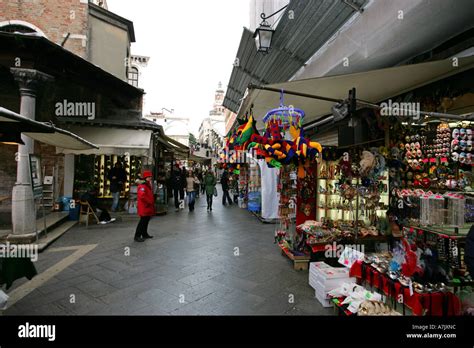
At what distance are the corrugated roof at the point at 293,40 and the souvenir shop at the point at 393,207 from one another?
1.88 m

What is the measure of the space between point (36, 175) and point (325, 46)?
7786mm

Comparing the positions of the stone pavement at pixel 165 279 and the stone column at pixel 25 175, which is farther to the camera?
the stone column at pixel 25 175

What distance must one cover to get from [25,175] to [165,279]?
4.66 meters

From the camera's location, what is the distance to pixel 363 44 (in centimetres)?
395

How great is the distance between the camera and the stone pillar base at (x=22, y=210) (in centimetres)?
584

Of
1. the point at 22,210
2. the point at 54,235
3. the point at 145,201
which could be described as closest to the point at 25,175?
the point at 22,210

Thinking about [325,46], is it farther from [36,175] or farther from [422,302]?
[36,175]

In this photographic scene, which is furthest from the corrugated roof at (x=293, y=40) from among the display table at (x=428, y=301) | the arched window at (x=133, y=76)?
the arched window at (x=133, y=76)

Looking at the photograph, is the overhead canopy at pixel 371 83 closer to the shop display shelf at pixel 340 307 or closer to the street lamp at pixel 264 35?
the street lamp at pixel 264 35

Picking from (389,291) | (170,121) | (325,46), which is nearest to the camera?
(389,291)

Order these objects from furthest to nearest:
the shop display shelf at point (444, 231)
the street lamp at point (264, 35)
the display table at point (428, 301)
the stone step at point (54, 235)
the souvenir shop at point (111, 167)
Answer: the souvenir shop at point (111, 167) < the stone step at point (54, 235) < the street lamp at point (264, 35) < the shop display shelf at point (444, 231) < the display table at point (428, 301)
